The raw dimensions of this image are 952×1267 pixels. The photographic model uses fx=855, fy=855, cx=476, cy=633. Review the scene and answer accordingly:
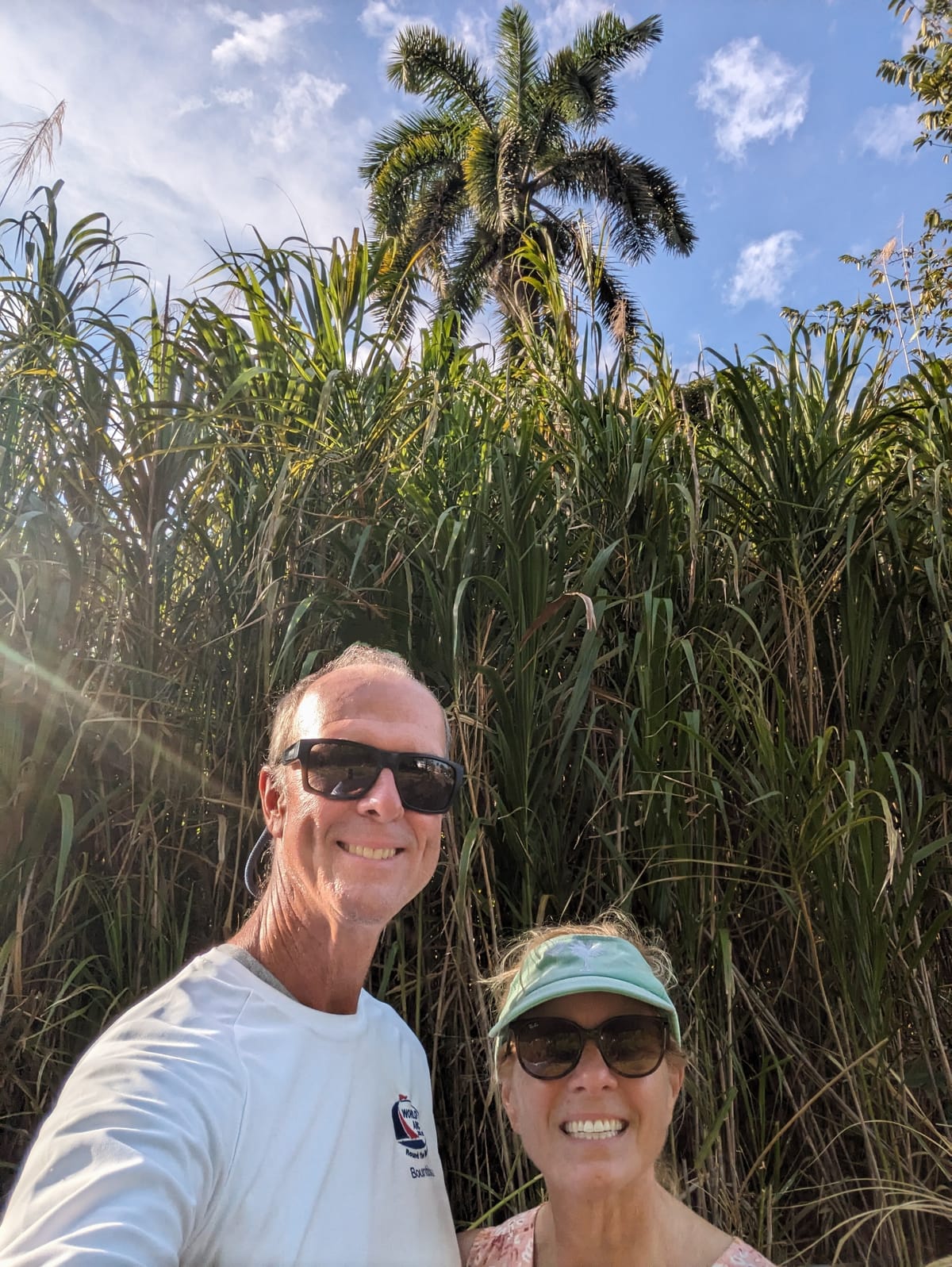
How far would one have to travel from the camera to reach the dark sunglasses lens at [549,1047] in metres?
1.28

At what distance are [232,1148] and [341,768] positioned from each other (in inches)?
21.8

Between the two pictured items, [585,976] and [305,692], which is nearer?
[585,976]

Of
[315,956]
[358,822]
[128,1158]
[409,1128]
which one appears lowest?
[409,1128]

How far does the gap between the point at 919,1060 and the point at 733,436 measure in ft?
6.26

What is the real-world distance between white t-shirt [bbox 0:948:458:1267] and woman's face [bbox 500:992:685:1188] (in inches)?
8.1

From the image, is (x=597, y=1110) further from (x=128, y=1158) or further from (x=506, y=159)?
(x=506, y=159)

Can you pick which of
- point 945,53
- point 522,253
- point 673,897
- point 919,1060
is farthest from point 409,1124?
point 945,53

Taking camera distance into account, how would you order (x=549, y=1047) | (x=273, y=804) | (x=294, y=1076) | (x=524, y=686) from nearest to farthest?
(x=294, y=1076) → (x=549, y=1047) → (x=273, y=804) → (x=524, y=686)

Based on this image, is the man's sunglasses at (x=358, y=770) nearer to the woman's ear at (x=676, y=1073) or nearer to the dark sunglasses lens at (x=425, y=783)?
the dark sunglasses lens at (x=425, y=783)

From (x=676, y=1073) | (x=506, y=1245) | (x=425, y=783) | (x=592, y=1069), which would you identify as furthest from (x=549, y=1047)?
(x=425, y=783)

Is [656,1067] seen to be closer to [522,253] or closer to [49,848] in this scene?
[49,848]

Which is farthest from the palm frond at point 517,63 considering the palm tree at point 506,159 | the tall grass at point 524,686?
the tall grass at point 524,686

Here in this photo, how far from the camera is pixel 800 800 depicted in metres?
1.93

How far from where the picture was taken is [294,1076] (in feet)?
3.90
